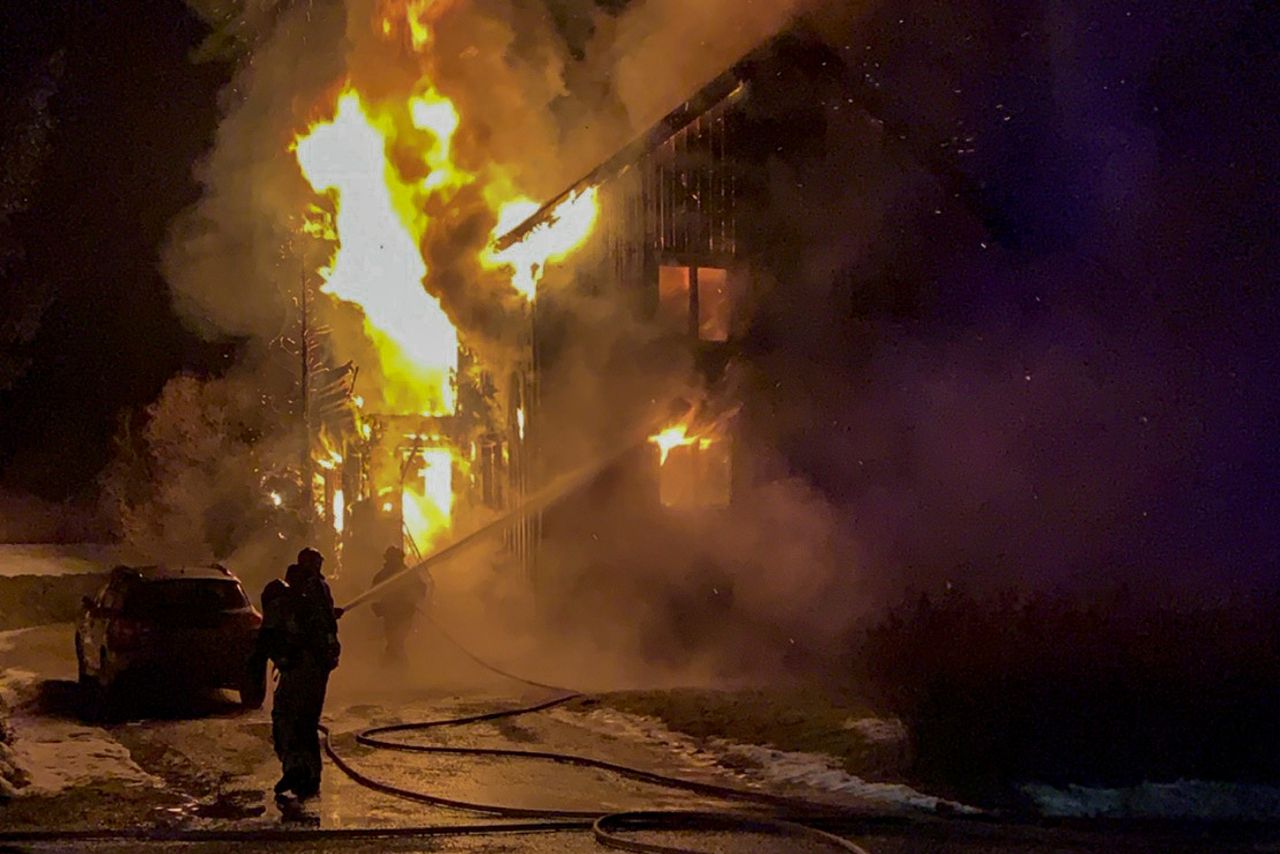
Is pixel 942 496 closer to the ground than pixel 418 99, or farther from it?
closer to the ground

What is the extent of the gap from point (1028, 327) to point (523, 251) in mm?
7349

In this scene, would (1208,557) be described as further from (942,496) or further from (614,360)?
(614,360)

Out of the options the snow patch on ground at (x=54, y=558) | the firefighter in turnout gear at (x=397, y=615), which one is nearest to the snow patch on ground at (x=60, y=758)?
the firefighter in turnout gear at (x=397, y=615)

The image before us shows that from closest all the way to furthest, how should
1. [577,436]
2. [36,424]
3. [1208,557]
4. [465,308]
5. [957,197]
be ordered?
1. [1208,557]
2. [957,197]
3. [577,436]
4. [465,308]
5. [36,424]

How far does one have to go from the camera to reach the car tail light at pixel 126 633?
42.6 feet

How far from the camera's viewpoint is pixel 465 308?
2188cm

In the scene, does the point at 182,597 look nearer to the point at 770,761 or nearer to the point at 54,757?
the point at 54,757

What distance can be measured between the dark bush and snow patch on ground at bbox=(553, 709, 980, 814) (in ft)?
1.19

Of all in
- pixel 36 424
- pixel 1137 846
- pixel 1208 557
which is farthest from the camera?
pixel 36 424

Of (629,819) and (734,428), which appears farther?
(734,428)

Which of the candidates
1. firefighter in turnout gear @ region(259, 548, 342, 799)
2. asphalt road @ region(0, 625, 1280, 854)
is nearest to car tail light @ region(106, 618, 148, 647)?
asphalt road @ region(0, 625, 1280, 854)

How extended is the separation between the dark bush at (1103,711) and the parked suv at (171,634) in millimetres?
7032

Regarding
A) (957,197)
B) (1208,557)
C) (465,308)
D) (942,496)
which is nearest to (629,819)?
(1208,557)

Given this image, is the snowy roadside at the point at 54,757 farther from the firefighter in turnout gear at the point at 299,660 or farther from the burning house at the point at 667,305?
Answer: the burning house at the point at 667,305
